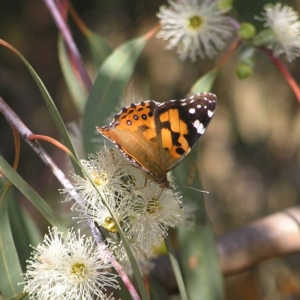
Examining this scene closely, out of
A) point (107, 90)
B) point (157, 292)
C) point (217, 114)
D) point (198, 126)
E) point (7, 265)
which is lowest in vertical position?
point (157, 292)

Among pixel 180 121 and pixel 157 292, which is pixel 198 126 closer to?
pixel 180 121

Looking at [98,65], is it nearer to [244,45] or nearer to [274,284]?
[244,45]

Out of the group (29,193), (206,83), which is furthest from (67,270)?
(206,83)

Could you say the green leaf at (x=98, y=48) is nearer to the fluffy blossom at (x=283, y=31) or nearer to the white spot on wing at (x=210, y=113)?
the fluffy blossom at (x=283, y=31)

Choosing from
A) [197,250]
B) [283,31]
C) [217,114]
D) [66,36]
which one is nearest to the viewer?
[197,250]

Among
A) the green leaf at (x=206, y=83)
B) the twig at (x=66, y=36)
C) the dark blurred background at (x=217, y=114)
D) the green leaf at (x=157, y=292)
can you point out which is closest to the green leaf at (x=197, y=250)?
the green leaf at (x=157, y=292)

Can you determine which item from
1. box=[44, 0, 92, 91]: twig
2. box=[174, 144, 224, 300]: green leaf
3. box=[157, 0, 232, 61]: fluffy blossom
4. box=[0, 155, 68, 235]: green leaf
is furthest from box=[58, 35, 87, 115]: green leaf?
box=[0, 155, 68, 235]: green leaf
